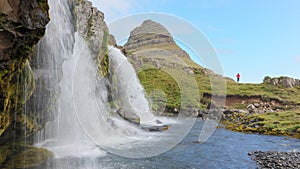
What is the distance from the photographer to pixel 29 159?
511 inches

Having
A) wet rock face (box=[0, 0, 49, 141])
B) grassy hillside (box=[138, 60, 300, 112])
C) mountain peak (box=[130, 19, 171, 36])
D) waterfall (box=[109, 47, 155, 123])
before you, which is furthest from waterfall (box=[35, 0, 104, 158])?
grassy hillside (box=[138, 60, 300, 112])

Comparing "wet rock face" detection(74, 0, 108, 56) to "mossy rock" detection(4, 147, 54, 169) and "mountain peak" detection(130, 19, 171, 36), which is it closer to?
"mountain peak" detection(130, 19, 171, 36)

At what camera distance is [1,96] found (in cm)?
1007

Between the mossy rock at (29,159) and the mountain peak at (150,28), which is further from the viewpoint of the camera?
the mountain peak at (150,28)

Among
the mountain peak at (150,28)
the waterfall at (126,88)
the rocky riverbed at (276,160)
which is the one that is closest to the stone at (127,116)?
the waterfall at (126,88)

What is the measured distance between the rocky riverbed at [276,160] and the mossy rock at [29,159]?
13450 mm

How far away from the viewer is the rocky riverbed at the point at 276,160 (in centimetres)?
1590

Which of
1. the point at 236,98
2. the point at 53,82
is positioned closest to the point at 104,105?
the point at 53,82

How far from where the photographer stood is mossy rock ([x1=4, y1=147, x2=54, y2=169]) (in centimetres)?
1234

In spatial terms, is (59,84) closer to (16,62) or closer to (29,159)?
Result: (29,159)

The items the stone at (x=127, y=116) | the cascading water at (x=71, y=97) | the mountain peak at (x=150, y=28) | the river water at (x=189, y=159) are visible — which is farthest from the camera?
the stone at (x=127, y=116)

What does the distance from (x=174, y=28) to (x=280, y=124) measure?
29713 millimetres

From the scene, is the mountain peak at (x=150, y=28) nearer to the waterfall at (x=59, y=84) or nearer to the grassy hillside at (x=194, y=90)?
the waterfall at (x=59, y=84)

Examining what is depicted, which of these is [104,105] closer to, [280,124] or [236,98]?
[280,124]
